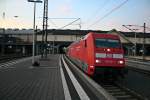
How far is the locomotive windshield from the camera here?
18.6 meters

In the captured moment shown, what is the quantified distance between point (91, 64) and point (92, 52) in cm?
73

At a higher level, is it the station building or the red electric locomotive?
the station building

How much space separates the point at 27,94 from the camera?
1159cm

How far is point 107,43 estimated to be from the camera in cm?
1877

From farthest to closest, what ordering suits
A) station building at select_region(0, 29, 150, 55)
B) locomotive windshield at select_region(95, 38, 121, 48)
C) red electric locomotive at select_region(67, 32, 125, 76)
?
station building at select_region(0, 29, 150, 55)
locomotive windshield at select_region(95, 38, 121, 48)
red electric locomotive at select_region(67, 32, 125, 76)

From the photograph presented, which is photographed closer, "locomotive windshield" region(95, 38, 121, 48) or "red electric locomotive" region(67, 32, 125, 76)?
"red electric locomotive" region(67, 32, 125, 76)

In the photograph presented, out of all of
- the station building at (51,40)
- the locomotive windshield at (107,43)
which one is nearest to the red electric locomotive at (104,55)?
the locomotive windshield at (107,43)

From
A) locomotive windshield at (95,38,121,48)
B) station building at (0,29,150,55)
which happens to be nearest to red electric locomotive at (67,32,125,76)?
locomotive windshield at (95,38,121,48)

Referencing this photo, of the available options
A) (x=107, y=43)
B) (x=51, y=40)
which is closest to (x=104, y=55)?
(x=107, y=43)

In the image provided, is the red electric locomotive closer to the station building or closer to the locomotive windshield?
the locomotive windshield

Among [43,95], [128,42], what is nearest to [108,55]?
[43,95]

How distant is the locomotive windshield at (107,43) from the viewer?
1862 cm

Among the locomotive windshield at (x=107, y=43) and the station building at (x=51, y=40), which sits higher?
the station building at (x=51, y=40)

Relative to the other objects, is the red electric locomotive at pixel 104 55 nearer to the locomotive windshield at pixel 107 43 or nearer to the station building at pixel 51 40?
the locomotive windshield at pixel 107 43
